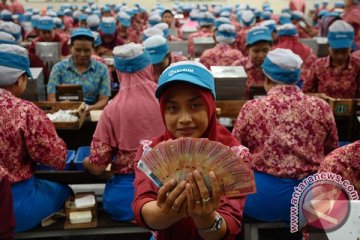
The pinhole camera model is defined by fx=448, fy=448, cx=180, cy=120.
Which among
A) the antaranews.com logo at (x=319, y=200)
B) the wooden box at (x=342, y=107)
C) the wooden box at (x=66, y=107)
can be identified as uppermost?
the antaranews.com logo at (x=319, y=200)

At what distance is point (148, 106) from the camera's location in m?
2.56

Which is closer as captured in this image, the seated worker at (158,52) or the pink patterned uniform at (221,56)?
the seated worker at (158,52)

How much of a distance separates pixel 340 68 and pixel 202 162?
3410 millimetres

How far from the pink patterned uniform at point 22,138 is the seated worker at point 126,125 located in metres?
0.24

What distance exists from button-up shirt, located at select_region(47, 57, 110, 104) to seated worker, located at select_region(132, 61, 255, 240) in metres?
2.86

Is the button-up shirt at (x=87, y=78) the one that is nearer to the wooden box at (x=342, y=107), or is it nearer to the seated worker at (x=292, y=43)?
the wooden box at (x=342, y=107)

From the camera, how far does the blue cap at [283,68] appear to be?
269 centimetres

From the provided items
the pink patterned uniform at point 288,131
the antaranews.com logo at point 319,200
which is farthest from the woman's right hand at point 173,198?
the pink patterned uniform at point 288,131

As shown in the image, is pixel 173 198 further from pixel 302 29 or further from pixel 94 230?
pixel 302 29

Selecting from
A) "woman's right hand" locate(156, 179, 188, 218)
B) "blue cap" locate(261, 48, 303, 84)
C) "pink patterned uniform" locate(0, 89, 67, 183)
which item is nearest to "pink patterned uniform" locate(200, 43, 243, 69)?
"blue cap" locate(261, 48, 303, 84)

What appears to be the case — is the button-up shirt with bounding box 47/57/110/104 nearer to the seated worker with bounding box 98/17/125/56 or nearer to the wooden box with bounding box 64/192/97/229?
the wooden box with bounding box 64/192/97/229

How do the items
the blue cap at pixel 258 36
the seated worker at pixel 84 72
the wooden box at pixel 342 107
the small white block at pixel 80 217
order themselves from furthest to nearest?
the blue cap at pixel 258 36 < the seated worker at pixel 84 72 < the wooden box at pixel 342 107 < the small white block at pixel 80 217

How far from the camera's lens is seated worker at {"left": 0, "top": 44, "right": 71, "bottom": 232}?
7.74 ft

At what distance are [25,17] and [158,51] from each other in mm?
10684
